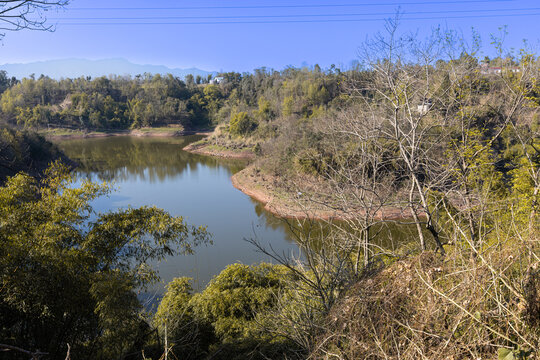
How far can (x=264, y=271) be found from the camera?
6.73 meters

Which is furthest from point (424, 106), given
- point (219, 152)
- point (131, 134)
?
point (131, 134)

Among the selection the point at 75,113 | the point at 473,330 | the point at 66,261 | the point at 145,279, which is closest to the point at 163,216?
the point at 145,279

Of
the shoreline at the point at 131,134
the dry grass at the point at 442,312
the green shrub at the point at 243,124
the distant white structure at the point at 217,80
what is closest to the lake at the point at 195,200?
the dry grass at the point at 442,312

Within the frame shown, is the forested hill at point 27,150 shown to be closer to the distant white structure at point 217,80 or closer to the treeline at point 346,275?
the treeline at point 346,275

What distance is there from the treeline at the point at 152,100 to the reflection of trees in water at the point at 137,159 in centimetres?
678

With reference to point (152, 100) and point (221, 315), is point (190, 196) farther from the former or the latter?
point (152, 100)

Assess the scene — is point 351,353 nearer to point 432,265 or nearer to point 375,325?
point 375,325

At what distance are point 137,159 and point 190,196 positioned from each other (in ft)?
43.2

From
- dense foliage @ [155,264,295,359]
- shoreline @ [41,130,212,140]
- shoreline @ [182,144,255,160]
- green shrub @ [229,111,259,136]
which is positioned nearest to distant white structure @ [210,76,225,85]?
shoreline @ [41,130,212,140]

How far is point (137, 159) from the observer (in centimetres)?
2862

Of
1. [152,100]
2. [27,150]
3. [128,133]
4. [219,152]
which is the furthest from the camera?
[152,100]

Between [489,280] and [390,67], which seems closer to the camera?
[489,280]

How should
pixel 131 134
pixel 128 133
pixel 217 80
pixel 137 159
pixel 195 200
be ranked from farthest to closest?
1. pixel 217 80
2. pixel 128 133
3. pixel 131 134
4. pixel 137 159
5. pixel 195 200

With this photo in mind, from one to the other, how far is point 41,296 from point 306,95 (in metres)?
34.0
